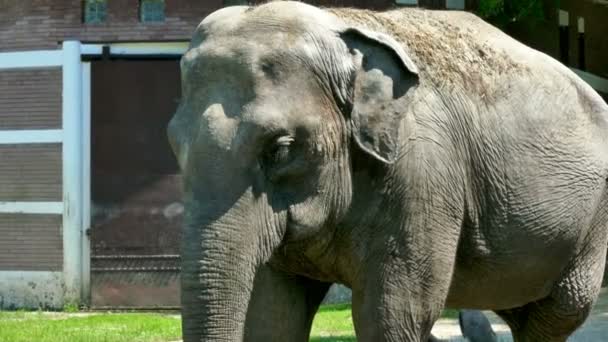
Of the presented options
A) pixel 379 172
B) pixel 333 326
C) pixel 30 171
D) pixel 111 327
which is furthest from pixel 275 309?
pixel 30 171

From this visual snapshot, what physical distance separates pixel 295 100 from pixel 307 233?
50 cm

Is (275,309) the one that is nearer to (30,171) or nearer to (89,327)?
(89,327)

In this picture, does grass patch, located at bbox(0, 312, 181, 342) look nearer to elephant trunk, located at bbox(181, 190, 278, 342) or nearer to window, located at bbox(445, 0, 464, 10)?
window, located at bbox(445, 0, 464, 10)

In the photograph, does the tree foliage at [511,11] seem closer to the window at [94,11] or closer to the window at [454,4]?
the window at [454,4]

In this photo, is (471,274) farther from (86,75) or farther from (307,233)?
(86,75)

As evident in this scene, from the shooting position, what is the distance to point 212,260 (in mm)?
4254

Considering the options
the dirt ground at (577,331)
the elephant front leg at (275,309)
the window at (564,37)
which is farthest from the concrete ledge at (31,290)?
the elephant front leg at (275,309)

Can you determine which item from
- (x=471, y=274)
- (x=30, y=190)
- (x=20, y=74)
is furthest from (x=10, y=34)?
(x=471, y=274)

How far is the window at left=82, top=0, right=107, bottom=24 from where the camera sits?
15.0 metres

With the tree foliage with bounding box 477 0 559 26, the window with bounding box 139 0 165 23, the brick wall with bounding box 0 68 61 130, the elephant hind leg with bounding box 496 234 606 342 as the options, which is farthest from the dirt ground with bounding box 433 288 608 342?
the brick wall with bounding box 0 68 61 130

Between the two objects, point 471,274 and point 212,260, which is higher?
point 212,260

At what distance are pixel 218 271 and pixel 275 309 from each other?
1.01 metres

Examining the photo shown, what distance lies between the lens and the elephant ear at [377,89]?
4719 millimetres

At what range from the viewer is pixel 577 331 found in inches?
410
